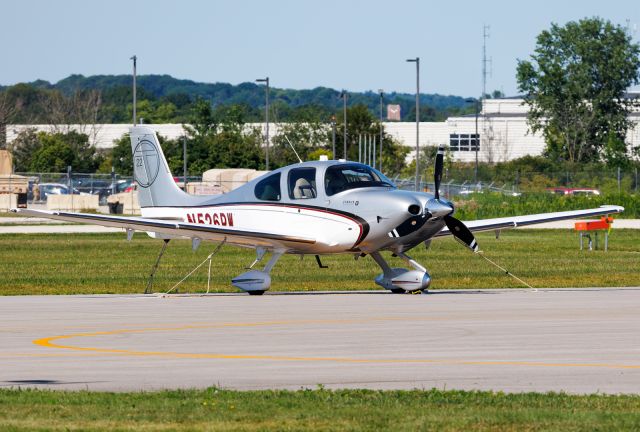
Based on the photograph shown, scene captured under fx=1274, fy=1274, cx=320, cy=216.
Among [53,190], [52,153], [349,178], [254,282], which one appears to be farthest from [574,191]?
[254,282]

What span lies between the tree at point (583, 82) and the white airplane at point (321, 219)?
9443 centimetres

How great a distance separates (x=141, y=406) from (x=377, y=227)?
13225 mm

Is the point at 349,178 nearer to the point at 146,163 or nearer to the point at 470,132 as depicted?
the point at 146,163

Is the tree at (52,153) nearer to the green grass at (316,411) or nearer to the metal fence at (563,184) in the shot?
the metal fence at (563,184)

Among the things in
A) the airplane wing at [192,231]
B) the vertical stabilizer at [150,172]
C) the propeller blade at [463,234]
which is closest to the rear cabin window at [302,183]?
the airplane wing at [192,231]

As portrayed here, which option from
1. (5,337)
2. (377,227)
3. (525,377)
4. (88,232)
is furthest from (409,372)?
(88,232)

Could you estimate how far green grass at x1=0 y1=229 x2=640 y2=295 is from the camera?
1120 inches

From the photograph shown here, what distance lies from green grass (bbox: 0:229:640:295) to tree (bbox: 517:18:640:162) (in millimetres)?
72535

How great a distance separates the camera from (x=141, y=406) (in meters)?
11.6

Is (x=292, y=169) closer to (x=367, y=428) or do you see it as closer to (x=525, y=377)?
(x=525, y=377)

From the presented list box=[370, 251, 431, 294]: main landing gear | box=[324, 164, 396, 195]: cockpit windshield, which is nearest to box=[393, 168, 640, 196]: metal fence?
box=[370, 251, 431, 294]: main landing gear

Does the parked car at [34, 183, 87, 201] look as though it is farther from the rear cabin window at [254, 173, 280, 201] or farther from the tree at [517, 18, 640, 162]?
the rear cabin window at [254, 173, 280, 201]

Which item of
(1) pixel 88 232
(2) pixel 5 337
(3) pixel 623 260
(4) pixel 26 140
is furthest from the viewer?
(4) pixel 26 140

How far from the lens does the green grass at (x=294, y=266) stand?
28.4 m
